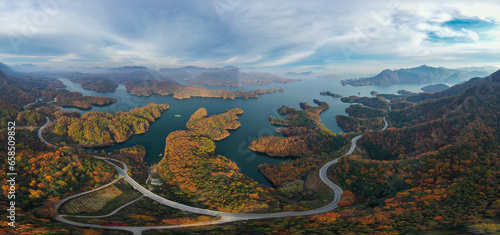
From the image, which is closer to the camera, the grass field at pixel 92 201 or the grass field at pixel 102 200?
the grass field at pixel 102 200

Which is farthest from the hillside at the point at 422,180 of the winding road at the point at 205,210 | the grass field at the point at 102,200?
the grass field at the point at 102,200

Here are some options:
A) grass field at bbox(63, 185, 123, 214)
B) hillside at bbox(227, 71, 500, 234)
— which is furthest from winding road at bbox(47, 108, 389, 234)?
hillside at bbox(227, 71, 500, 234)

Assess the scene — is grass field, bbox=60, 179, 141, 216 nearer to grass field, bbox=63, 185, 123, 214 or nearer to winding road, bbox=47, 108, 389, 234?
grass field, bbox=63, 185, 123, 214

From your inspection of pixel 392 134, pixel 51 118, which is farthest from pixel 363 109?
pixel 51 118

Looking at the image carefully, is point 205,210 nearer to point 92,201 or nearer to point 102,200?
point 102,200

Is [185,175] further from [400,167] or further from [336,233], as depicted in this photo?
[400,167]

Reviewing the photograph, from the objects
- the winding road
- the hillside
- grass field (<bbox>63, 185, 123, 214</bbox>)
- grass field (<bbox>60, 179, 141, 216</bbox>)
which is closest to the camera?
the hillside

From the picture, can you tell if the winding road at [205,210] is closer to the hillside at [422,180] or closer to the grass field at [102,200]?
the grass field at [102,200]

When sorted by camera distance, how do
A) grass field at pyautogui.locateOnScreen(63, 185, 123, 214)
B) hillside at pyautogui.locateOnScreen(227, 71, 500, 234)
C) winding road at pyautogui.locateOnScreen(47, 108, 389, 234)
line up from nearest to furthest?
1. hillside at pyautogui.locateOnScreen(227, 71, 500, 234)
2. winding road at pyautogui.locateOnScreen(47, 108, 389, 234)
3. grass field at pyautogui.locateOnScreen(63, 185, 123, 214)

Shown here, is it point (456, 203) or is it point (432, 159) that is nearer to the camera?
point (456, 203)

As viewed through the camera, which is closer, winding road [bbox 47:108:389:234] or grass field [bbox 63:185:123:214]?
winding road [bbox 47:108:389:234]

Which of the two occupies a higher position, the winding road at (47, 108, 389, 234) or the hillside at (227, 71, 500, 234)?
the hillside at (227, 71, 500, 234)
